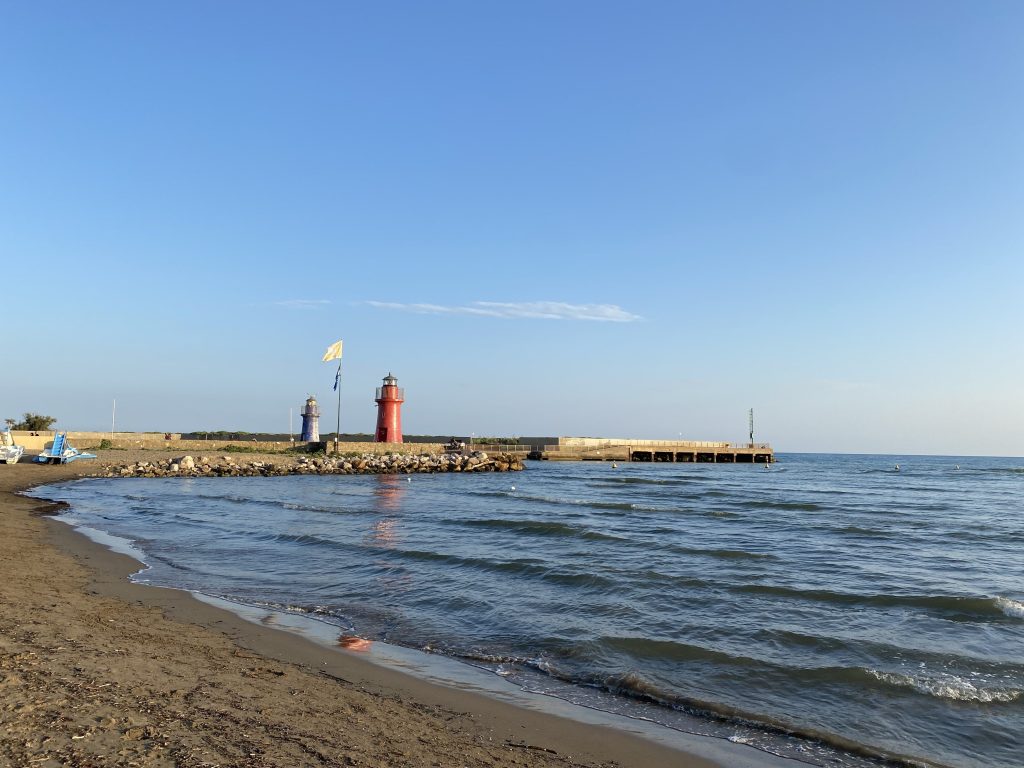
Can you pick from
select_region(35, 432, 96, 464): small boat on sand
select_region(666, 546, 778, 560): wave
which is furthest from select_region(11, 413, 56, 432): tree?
select_region(666, 546, 778, 560): wave

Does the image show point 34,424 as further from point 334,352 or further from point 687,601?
point 687,601

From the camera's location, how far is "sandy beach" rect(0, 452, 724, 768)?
3895mm

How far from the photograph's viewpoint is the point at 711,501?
25.5 m

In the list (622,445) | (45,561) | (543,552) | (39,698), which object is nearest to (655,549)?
(543,552)

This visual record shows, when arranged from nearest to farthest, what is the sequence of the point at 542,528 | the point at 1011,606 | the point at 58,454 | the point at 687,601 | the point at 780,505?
the point at 1011,606, the point at 687,601, the point at 542,528, the point at 780,505, the point at 58,454

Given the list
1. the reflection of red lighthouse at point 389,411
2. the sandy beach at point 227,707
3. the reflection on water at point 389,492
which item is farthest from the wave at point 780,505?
the reflection of red lighthouse at point 389,411

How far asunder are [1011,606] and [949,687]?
402 centimetres

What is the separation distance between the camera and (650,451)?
229ft

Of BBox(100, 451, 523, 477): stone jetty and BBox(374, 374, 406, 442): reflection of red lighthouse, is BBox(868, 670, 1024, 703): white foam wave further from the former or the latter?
BBox(374, 374, 406, 442): reflection of red lighthouse

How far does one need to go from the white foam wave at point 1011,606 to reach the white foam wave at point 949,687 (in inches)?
127

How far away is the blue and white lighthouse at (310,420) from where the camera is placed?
51.8m

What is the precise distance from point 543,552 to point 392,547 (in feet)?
9.64

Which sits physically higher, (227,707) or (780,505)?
(227,707)

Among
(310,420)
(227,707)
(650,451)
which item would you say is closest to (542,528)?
(227,707)
